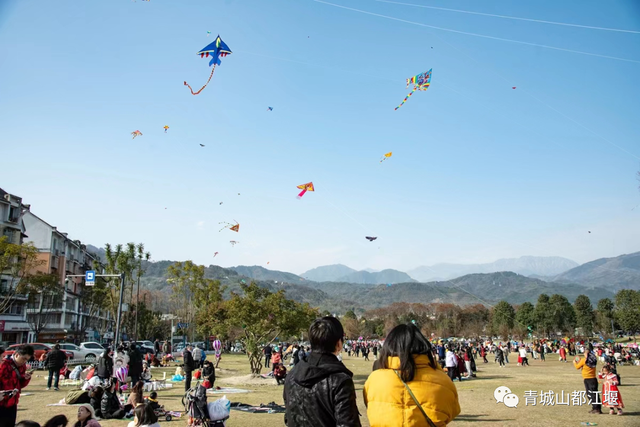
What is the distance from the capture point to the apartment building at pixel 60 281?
48.1 metres

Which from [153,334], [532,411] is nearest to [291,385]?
[532,411]

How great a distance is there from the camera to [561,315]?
78188 mm

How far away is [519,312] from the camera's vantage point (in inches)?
3214

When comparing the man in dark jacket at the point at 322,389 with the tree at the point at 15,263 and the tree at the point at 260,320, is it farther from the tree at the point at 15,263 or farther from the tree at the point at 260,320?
the tree at the point at 15,263

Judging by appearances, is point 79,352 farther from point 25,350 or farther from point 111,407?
point 25,350

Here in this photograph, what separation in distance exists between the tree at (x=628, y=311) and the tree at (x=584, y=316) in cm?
568

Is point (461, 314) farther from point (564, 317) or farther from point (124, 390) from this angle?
point (124, 390)

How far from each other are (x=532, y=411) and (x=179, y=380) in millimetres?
14264

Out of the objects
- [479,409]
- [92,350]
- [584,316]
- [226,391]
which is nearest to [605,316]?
[584,316]

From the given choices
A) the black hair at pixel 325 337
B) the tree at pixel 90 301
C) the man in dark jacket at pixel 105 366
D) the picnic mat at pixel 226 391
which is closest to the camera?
the black hair at pixel 325 337

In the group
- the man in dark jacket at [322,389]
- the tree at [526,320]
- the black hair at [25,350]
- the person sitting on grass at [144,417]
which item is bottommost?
the tree at [526,320]

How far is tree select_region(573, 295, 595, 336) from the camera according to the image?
76.4 metres

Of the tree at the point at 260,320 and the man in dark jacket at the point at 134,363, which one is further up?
the tree at the point at 260,320

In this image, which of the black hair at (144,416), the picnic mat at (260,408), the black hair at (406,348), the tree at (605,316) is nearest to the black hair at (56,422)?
the black hair at (144,416)
